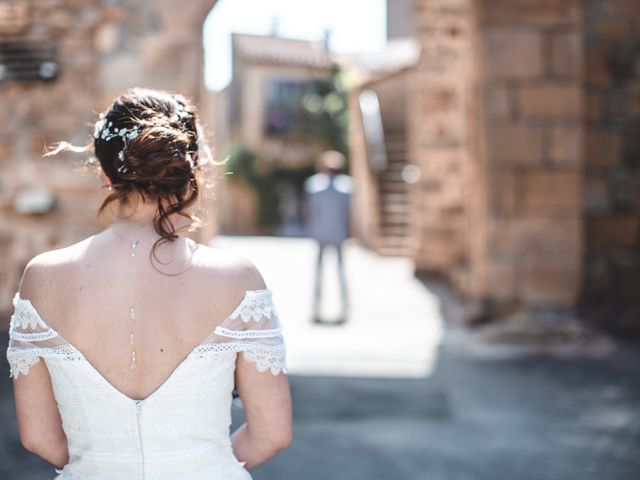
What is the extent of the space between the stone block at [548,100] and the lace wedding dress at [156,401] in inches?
198

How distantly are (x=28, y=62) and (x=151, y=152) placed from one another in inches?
196

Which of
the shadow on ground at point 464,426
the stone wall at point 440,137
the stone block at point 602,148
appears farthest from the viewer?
the stone wall at point 440,137

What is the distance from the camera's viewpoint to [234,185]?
77.4 ft

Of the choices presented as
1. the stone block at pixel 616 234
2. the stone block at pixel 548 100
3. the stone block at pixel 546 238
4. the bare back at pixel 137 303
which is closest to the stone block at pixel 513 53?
the stone block at pixel 548 100

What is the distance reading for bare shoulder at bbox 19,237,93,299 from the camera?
125 centimetres

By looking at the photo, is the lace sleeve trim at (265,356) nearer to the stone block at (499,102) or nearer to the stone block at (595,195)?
the stone block at (499,102)

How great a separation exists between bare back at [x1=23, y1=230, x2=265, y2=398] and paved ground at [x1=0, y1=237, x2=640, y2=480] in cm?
191

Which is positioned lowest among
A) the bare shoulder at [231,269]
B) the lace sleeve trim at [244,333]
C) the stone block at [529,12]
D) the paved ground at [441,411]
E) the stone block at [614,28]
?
the paved ground at [441,411]

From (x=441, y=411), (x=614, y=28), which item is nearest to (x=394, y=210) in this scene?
(x=614, y=28)

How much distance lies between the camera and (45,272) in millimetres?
1259

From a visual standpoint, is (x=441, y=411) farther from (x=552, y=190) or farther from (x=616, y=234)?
(x=616, y=234)

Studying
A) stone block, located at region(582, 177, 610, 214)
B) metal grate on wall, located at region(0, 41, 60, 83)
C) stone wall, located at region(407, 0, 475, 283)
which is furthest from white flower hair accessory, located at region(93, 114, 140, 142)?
stone wall, located at region(407, 0, 475, 283)

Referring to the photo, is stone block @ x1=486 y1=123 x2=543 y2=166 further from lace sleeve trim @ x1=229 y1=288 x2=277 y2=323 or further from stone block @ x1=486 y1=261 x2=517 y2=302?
lace sleeve trim @ x1=229 y1=288 x2=277 y2=323

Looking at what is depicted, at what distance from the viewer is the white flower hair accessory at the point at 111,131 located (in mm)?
1267
